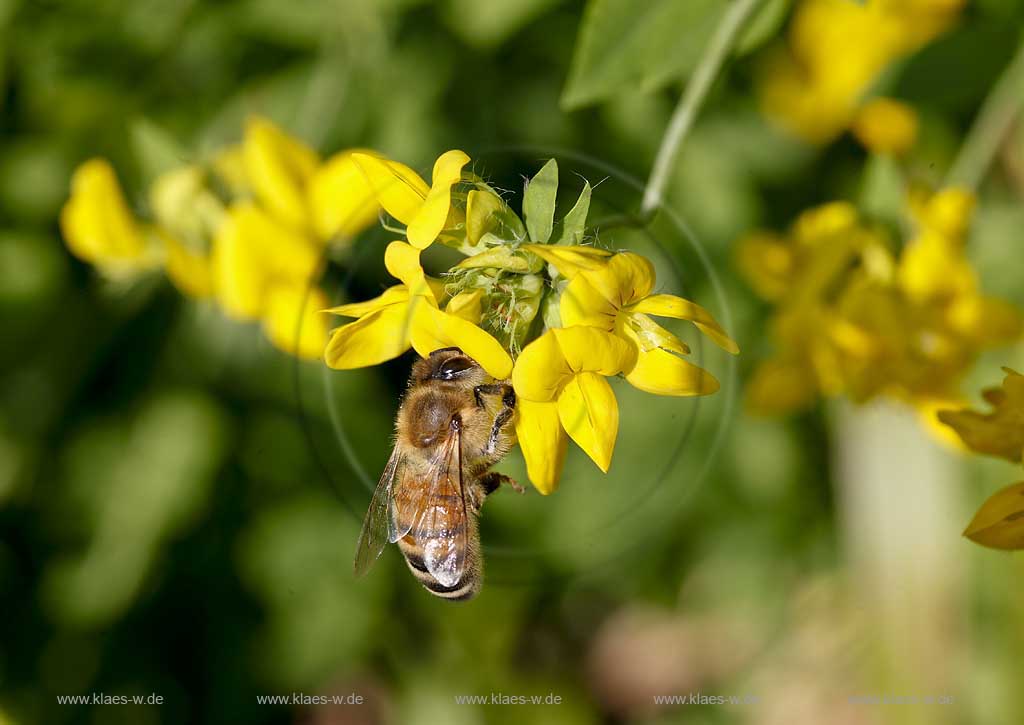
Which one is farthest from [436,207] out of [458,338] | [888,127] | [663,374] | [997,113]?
[888,127]

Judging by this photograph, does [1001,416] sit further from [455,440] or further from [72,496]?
[72,496]

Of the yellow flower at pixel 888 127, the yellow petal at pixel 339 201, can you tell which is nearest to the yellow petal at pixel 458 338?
the yellow petal at pixel 339 201

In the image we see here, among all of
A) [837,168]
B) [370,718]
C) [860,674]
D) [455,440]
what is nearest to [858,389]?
[455,440]

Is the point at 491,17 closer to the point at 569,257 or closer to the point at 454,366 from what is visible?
the point at 454,366

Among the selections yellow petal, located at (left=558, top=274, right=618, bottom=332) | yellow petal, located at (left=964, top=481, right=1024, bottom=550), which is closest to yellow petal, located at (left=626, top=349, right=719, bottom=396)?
yellow petal, located at (left=558, top=274, right=618, bottom=332)

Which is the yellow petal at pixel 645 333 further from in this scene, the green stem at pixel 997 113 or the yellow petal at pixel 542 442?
the green stem at pixel 997 113

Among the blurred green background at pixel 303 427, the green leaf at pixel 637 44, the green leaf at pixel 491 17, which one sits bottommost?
the blurred green background at pixel 303 427
